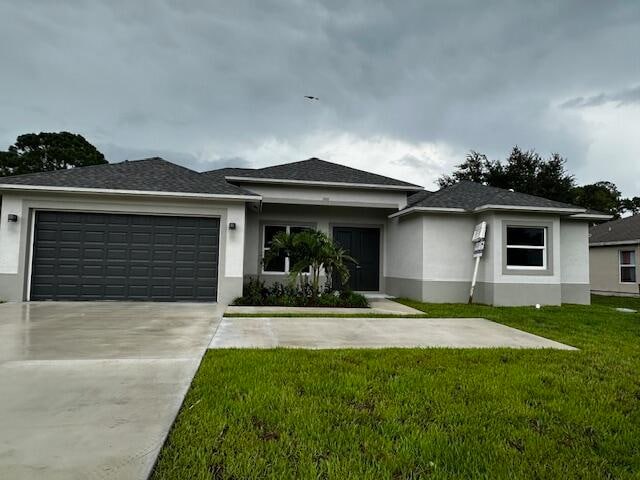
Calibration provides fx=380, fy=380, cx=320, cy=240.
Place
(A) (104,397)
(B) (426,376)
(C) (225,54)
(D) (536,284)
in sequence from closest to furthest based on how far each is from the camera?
(A) (104,397) → (B) (426,376) → (D) (536,284) → (C) (225,54)

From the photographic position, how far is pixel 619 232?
752 inches

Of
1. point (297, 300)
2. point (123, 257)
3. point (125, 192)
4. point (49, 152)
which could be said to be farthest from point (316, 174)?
point (49, 152)

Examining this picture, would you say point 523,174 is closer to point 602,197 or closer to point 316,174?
point 602,197

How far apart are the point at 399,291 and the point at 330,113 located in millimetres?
8196

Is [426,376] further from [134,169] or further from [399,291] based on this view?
[134,169]

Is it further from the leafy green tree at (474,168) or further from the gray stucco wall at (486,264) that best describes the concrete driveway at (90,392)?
the leafy green tree at (474,168)

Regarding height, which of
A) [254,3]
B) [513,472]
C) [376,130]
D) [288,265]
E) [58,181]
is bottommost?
[513,472]

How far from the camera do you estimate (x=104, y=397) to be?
128 inches

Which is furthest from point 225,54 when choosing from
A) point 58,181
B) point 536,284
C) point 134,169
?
point 536,284

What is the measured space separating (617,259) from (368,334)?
59.7 ft

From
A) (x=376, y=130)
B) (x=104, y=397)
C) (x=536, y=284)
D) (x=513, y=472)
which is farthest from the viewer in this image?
(x=376, y=130)

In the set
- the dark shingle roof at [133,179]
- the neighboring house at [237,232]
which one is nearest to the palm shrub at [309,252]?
the neighboring house at [237,232]

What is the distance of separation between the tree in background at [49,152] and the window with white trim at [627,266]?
4007 centimetres

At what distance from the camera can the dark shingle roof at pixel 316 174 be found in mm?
13008
